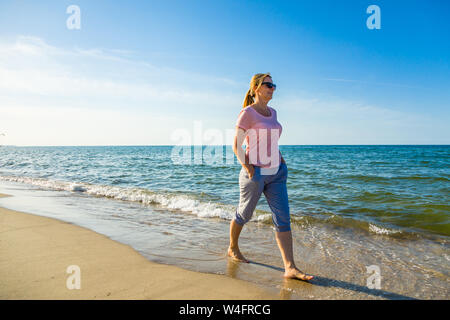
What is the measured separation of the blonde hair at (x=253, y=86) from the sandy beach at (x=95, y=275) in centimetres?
209

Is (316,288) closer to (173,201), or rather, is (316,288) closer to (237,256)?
(237,256)

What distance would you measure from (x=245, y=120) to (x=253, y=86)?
0.49 metres

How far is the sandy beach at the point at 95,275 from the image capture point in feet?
8.06

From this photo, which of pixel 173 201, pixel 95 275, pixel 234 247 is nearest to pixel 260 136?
pixel 234 247

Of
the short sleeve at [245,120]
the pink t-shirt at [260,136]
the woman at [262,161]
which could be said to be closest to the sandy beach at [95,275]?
the woman at [262,161]

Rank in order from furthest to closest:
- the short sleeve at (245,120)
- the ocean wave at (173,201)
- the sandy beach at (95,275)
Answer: the ocean wave at (173,201)
the short sleeve at (245,120)
the sandy beach at (95,275)

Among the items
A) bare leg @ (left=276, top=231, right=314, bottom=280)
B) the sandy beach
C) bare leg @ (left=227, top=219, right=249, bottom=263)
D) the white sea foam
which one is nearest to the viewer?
the sandy beach

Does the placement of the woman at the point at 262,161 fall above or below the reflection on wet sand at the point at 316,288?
above

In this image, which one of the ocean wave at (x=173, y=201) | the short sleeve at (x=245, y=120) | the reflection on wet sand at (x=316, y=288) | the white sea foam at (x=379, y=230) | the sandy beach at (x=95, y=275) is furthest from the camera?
the ocean wave at (x=173, y=201)

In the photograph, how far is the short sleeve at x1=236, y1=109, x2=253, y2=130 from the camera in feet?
9.38

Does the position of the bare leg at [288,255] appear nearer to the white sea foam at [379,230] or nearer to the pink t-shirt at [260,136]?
the pink t-shirt at [260,136]

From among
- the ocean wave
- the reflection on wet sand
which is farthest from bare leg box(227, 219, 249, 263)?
the ocean wave

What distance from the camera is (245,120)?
287cm

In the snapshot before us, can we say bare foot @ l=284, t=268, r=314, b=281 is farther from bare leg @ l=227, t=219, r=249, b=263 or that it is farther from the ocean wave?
the ocean wave
